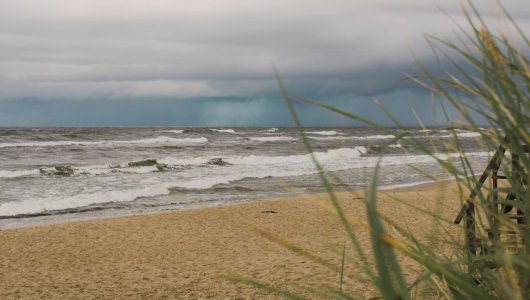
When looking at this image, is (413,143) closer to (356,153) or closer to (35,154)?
(35,154)

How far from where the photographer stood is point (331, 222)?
12078 millimetres

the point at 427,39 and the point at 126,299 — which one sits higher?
the point at 427,39

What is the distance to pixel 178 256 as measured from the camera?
8.80 metres

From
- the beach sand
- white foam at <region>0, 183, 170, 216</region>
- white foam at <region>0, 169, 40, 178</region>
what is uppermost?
the beach sand

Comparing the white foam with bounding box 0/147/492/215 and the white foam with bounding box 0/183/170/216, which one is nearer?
the white foam with bounding box 0/183/170/216

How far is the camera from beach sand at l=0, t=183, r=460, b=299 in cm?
673

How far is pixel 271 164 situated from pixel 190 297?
2114cm

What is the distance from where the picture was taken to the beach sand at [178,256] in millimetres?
6734

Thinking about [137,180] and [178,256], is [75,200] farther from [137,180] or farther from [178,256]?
[178,256]

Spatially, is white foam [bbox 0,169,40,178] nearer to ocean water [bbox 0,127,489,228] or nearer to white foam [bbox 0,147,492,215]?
ocean water [bbox 0,127,489,228]

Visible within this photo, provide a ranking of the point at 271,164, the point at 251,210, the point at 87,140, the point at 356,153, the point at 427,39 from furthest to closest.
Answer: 1. the point at 87,140
2. the point at 356,153
3. the point at 271,164
4. the point at 251,210
5. the point at 427,39

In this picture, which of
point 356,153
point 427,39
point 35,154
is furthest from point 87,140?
point 427,39

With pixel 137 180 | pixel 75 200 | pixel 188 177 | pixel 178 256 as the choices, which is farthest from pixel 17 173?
pixel 178 256

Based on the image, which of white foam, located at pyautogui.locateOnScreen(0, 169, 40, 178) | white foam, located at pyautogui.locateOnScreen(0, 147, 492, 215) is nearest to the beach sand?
white foam, located at pyautogui.locateOnScreen(0, 147, 492, 215)
